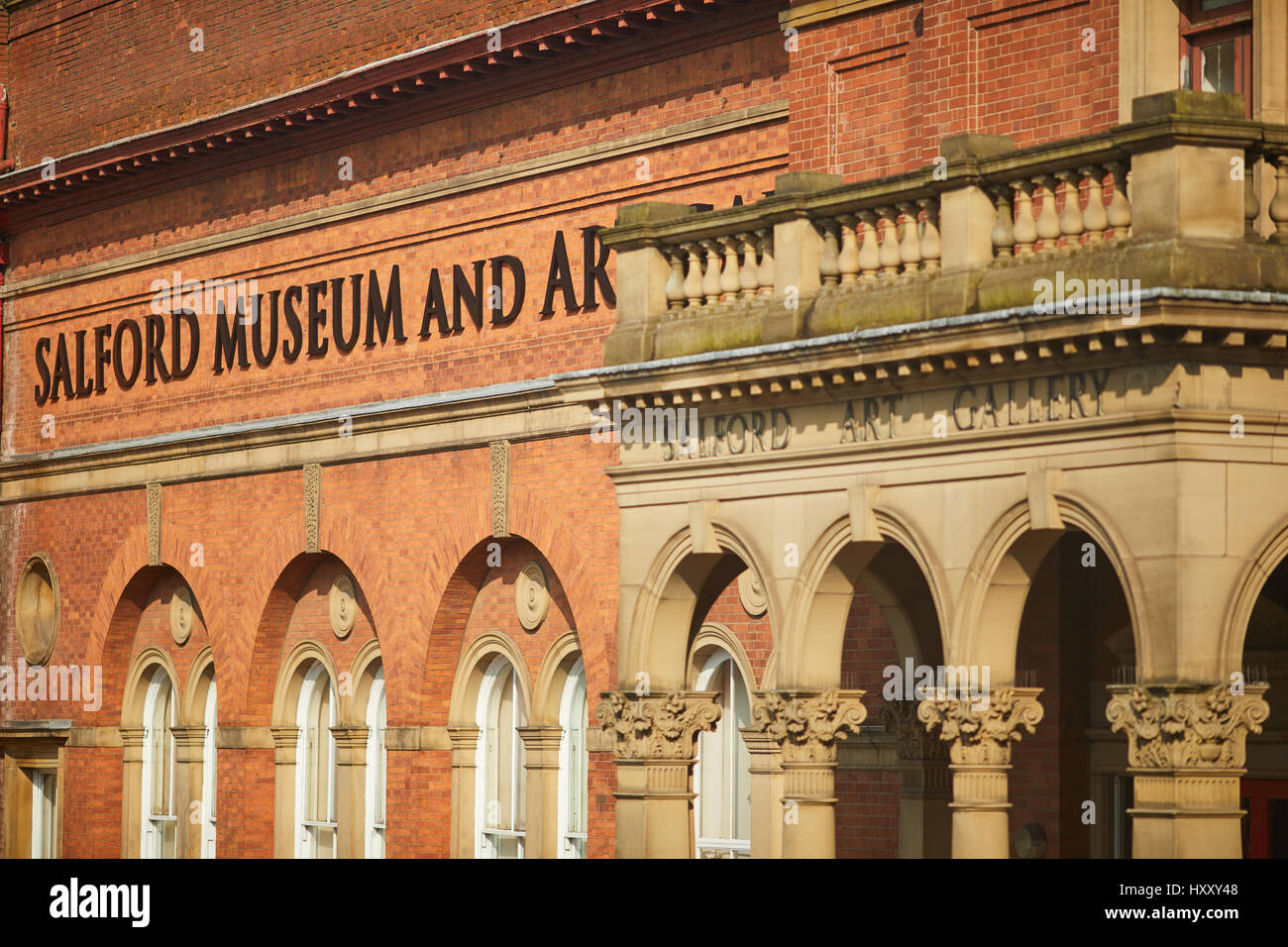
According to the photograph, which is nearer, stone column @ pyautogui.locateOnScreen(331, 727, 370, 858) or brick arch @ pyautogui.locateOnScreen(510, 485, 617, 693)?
brick arch @ pyautogui.locateOnScreen(510, 485, 617, 693)

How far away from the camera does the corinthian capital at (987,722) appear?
15820mm

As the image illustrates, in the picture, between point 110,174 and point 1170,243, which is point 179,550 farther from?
point 1170,243

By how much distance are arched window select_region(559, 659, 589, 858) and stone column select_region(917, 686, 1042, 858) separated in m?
9.07

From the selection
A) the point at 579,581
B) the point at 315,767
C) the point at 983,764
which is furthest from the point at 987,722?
the point at 315,767

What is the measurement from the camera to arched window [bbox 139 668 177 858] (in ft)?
101

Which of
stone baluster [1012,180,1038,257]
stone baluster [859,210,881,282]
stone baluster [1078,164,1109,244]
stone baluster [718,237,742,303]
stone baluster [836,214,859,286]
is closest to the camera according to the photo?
stone baluster [1078,164,1109,244]

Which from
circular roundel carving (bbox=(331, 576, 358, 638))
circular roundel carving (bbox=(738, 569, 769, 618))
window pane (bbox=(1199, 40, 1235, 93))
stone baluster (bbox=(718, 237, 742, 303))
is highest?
window pane (bbox=(1199, 40, 1235, 93))

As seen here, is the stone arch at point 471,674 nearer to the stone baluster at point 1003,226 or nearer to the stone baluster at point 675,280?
the stone baluster at point 675,280

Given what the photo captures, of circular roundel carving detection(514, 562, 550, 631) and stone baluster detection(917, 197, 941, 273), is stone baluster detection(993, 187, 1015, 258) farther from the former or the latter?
circular roundel carving detection(514, 562, 550, 631)

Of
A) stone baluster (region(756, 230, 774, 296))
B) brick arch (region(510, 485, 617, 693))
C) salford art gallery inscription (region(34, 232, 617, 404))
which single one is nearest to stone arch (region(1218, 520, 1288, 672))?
stone baluster (region(756, 230, 774, 296))

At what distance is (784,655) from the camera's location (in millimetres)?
17203

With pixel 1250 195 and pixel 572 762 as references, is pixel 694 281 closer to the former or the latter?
pixel 1250 195

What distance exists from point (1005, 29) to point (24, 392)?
1809cm

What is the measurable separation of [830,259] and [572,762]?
30.2ft
